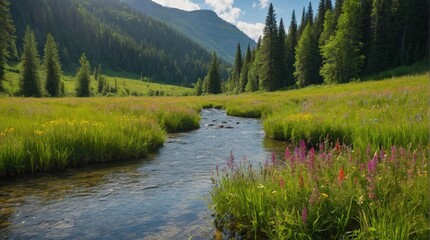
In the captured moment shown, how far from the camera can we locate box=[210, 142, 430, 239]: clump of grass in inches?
152

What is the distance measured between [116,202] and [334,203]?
436 centimetres


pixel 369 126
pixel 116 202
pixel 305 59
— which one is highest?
pixel 305 59

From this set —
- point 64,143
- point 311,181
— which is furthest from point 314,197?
point 64,143

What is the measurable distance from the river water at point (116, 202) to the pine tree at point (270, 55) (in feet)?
202

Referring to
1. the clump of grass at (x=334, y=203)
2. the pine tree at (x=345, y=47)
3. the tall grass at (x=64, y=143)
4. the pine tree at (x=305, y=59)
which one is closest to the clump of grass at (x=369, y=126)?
Answer: the clump of grass at (x=334, y=203)

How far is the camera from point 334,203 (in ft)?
14.5

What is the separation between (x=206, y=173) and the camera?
359 inches

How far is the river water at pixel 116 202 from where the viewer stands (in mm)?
5406

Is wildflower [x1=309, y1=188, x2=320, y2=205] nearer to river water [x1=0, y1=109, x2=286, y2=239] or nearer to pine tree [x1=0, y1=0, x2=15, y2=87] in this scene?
river water [x1=0, y1=109, x2=286, y2=239]

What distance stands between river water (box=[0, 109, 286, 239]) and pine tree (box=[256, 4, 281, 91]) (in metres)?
61.7

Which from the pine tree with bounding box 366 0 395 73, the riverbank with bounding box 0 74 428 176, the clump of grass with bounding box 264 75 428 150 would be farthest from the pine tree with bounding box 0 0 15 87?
the pine tree with bounding box 366 0 395 73

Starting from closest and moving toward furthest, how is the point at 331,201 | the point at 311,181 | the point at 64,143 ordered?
the point at 331,201
the point at 311,181
the point at 64,143

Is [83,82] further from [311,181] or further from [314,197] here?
[314,197]

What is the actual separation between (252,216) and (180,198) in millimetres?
2524
